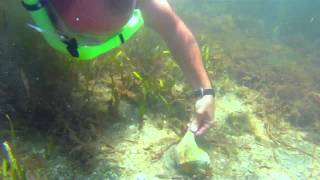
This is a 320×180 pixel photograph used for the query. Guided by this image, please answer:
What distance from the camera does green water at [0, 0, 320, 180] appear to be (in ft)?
11.2

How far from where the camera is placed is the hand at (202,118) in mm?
3838

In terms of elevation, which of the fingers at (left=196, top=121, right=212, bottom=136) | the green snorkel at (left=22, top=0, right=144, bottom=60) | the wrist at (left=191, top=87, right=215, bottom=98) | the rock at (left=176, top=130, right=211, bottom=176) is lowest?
the rock at (left=176, top=130, right=211, bottom=176)

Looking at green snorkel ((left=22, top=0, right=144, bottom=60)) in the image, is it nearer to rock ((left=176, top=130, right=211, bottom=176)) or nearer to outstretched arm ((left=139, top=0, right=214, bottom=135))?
outstretched arm ((left=139, top=0, right=214, bottom=135))

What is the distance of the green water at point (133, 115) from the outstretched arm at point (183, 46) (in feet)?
1.04

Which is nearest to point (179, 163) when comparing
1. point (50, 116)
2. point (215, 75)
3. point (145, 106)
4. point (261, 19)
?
point (145, 106)

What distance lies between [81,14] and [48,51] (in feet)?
4.94

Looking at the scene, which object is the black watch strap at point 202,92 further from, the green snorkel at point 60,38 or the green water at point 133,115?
→ the green snorkel at point 60,38

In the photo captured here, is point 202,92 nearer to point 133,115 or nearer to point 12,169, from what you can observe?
point 133,115

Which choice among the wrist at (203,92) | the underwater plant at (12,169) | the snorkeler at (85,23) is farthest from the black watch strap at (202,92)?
the underwater plant at (12,169)

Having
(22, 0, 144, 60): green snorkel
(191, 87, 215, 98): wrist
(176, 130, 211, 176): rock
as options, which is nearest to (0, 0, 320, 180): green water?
(176, 130, 211, 176): rock

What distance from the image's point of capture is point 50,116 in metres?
3.54

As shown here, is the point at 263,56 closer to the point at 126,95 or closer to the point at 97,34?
the point at 126,95

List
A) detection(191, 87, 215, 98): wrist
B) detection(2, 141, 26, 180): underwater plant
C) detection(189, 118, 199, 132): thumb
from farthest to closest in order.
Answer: detection(191, 87, 215, 98): wrist → detection(189, 118, 199, 132): thumb → detection(2, 141, 26, 180): underwater plant

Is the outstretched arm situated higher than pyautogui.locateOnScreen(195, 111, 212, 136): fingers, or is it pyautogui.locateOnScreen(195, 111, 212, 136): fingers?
the outstretched arm
